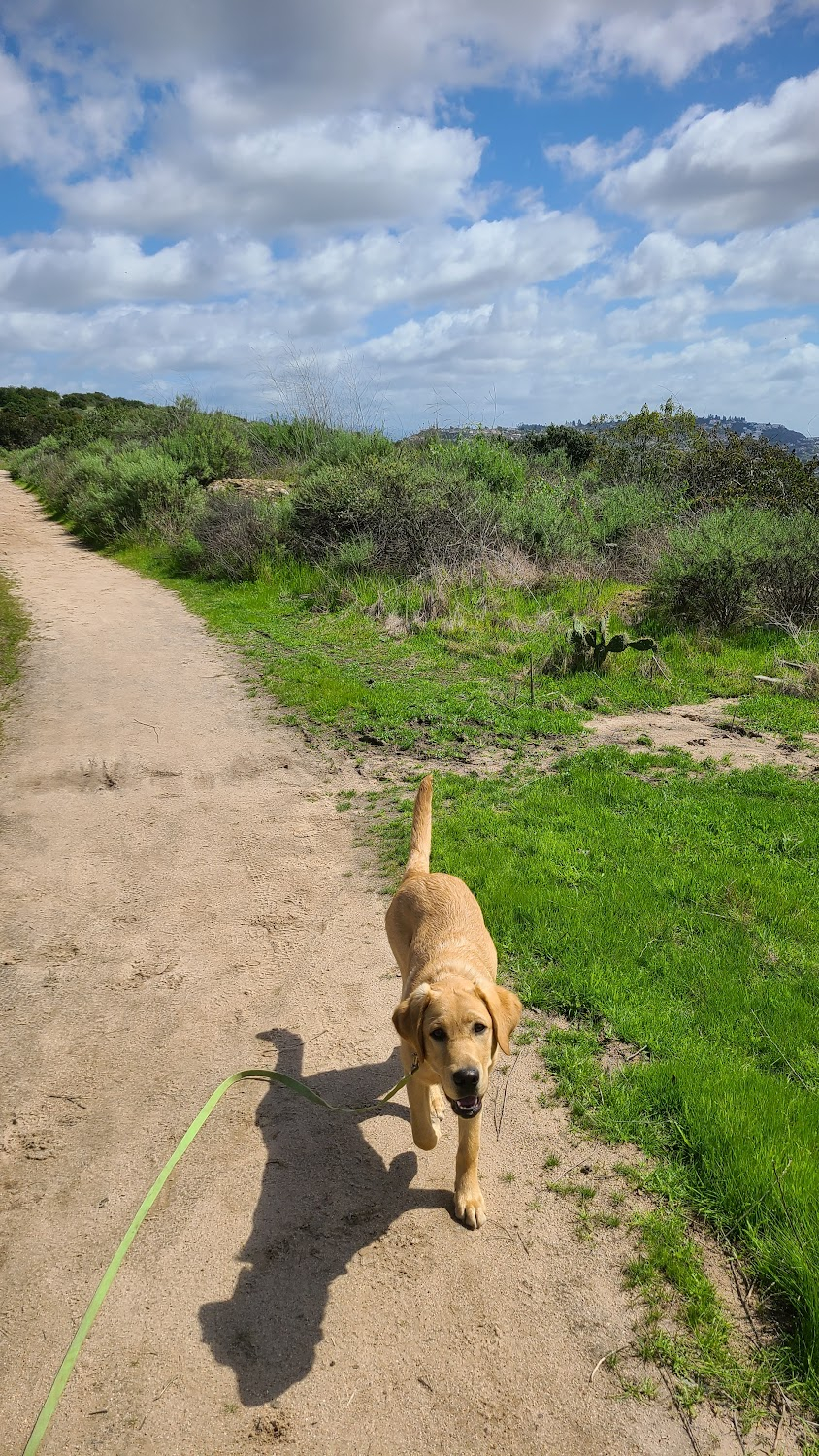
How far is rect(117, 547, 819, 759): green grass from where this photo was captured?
25.0 ft

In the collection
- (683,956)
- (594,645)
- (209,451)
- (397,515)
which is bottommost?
(683,956)

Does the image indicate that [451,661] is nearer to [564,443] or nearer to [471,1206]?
[471,1206]

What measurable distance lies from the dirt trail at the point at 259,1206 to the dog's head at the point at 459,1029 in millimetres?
619

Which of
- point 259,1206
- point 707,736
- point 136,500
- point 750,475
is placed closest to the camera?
point 259,1206

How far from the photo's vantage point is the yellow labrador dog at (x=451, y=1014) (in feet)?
8.29

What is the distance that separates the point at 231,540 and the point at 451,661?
6.35 metres

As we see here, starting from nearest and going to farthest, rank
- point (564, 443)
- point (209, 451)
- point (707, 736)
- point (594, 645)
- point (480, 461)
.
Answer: point (707, 736) < point (594, 645) < point (480, 461) < point (209, 451) < point (564, 443)

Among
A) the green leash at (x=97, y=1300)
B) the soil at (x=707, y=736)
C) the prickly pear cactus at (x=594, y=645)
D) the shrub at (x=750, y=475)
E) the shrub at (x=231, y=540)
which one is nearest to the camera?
the green leash at (x=97, y=1300)

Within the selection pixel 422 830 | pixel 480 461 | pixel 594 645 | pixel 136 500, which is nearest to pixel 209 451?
pixel 136 500

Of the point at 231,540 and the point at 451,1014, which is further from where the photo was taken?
the point at 231,540

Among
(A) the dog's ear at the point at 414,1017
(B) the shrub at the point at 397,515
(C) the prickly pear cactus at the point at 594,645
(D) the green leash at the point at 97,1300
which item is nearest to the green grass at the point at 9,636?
(B) the shrub at the point at 397,515

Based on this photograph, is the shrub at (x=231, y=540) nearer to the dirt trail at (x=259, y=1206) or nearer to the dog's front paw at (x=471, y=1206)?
the dirt trail at (x=259, y=1206)

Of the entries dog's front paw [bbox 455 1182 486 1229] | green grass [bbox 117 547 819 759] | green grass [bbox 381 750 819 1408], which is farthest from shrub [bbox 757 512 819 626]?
dog's front paw [bbox 455 1182 486 1229]

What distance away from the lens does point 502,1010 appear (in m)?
2.71
